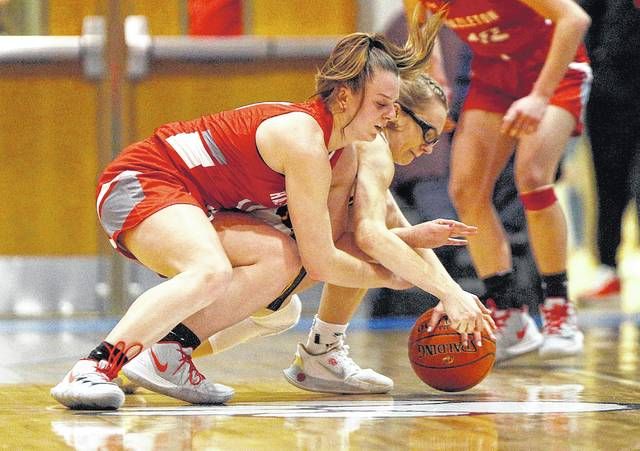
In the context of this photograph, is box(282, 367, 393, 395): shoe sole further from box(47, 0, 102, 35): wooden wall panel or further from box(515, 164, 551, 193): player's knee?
box(47, 0, 102, 35): wooden wall panel

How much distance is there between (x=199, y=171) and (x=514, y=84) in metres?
1.62

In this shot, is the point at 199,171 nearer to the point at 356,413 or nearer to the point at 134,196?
the point at 134,196

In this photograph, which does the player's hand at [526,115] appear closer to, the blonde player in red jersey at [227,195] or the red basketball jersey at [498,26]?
the red basketball jersey at [498,26]

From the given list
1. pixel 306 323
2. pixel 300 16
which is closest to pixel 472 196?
pixel 306 323

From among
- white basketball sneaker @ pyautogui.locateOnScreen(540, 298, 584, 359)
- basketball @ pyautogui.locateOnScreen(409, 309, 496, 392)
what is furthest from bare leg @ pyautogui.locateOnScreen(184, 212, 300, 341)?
white basketball sneaker @ pyautogui.locateOnScreen(540, 298, 584, 359)

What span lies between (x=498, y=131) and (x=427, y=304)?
7.91 ft

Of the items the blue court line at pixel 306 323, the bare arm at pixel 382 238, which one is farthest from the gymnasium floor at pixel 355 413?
the blue court line at pixel 306 323

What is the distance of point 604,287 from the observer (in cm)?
798

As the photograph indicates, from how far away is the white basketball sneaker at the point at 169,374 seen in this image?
3.57 metres

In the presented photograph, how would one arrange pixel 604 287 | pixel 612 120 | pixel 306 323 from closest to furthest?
pixel 306 323 → pixel 612 120 → pixel 604 287

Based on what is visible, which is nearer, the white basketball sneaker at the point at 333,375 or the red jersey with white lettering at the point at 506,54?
the white basketball sneaker at the point at 333,375

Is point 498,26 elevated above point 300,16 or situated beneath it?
elevated above

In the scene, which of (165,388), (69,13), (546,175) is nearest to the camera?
(165,388)

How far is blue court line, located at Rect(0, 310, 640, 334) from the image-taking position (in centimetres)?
654
